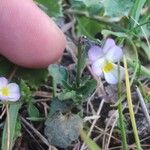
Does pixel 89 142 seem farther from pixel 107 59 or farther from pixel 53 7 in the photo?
pixel 53 7

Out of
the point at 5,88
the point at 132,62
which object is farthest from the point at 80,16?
the point at 5,88

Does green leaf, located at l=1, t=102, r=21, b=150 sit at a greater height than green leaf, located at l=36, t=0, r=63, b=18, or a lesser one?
lesser

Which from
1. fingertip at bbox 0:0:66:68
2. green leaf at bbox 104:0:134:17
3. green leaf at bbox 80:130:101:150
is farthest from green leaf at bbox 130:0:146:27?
green leaf at bbox 80:130:101:150

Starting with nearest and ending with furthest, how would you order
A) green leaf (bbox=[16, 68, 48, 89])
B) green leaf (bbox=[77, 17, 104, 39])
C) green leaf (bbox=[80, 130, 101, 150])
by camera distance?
green leaf (bbox=[80, 130, 101, 150]) < green leaf (bbox=[16, 68, 48, 89]) < green leaf (bbox=[77, 17, 104, 39])

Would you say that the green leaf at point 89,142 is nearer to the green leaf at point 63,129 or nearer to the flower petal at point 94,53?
the green leaf at point 63,129

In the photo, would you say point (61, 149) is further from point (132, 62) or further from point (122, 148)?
point (132, 62)

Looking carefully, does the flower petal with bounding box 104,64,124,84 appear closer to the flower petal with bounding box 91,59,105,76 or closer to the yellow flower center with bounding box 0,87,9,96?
the flower petal with bounding box 91,59,105,76
